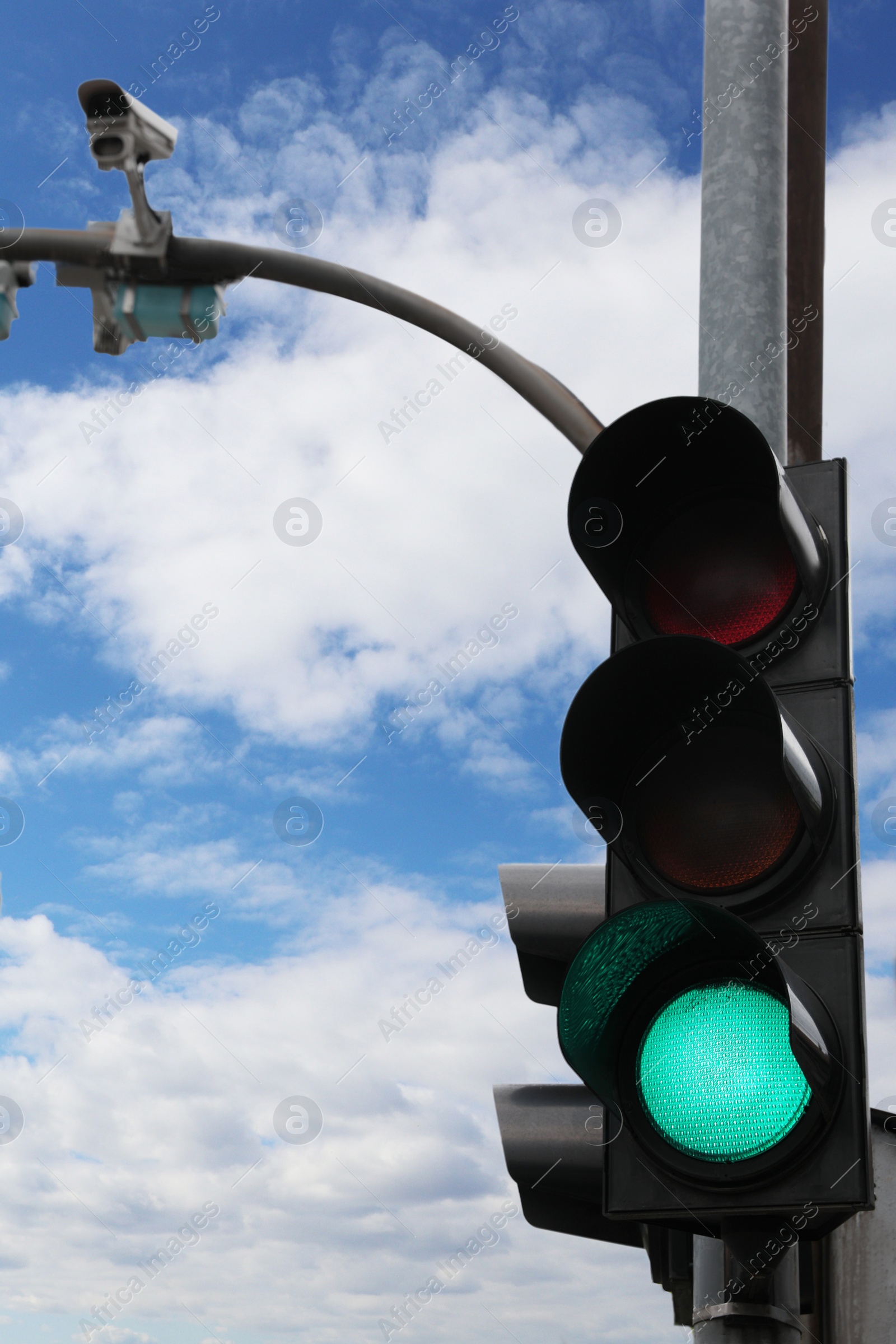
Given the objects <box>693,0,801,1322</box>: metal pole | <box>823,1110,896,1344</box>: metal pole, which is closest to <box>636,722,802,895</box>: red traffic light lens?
<box>693,0,801,1322</box>: metal pole

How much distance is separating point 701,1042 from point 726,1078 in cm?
7

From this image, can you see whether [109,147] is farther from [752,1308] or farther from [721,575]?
[752,1308]

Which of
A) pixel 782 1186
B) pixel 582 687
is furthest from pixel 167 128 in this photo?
pixel 782 1186

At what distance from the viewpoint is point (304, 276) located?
15.9ft

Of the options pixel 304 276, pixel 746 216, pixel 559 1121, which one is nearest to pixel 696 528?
pixel 746 216

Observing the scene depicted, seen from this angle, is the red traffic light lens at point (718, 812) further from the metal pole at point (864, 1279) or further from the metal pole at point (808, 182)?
the metal pole at point (808, 182)

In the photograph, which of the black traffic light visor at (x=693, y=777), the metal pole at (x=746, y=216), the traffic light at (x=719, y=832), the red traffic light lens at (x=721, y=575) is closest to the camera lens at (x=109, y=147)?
the metal pole at (x=746, y=216)

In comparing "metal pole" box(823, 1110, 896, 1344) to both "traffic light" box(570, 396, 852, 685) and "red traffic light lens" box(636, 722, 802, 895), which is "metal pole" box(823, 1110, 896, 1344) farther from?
"traffic light" box(570, 396, 852, 685)

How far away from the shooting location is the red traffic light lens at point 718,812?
7.23ft

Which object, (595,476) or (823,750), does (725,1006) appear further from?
(595,476)

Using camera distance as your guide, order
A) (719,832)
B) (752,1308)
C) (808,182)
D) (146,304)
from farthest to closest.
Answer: (808,182), (146,304), (719,832), (752,1308)

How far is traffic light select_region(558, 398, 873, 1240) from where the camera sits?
6.57ft

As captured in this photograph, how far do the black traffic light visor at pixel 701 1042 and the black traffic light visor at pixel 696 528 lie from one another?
0.62m

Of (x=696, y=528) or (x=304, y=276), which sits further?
(x=304, y=276)
